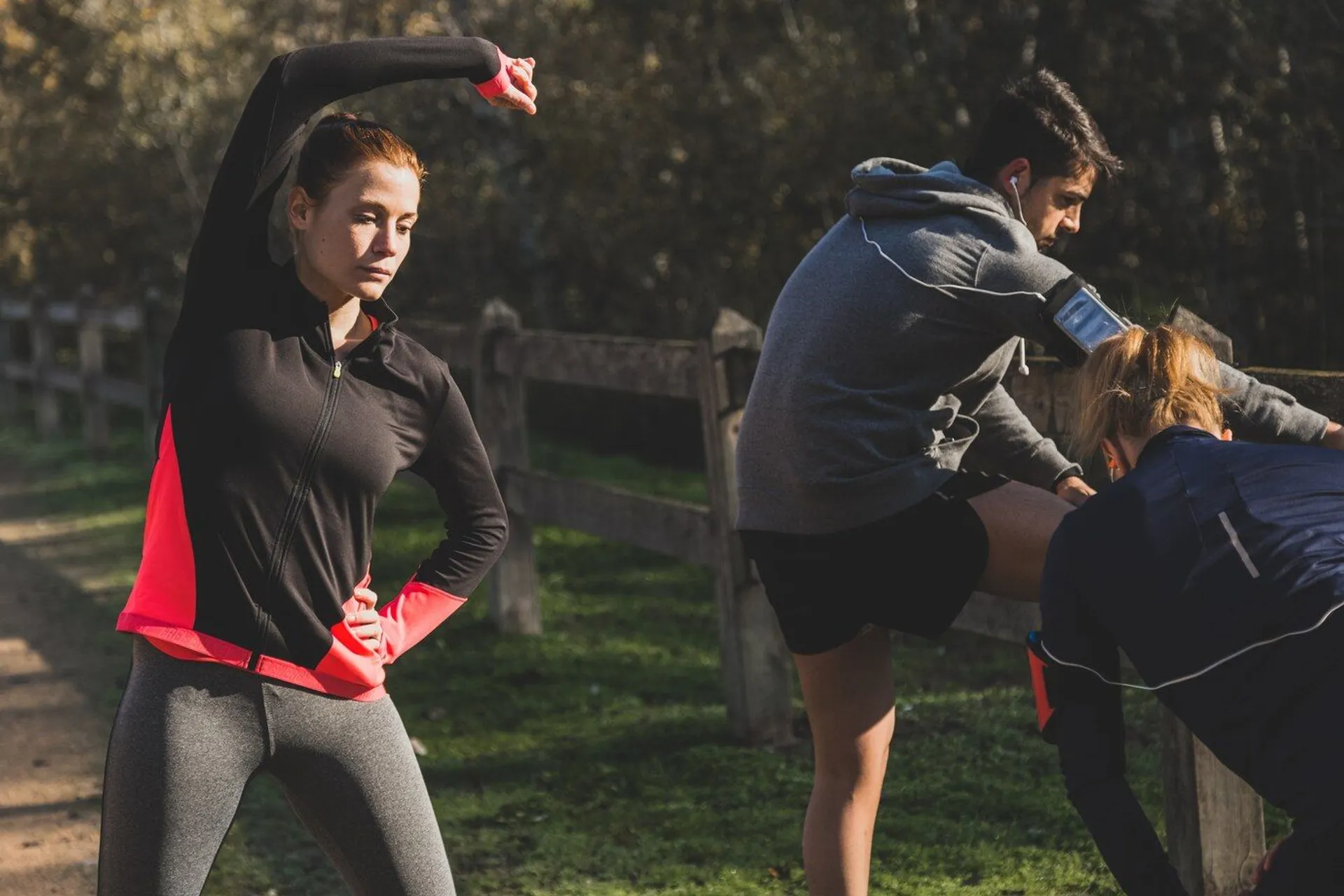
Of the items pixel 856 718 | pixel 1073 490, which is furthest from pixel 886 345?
pixel 856 718

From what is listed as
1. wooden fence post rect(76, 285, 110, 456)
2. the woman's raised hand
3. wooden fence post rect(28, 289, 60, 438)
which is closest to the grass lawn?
the woman's raised hand

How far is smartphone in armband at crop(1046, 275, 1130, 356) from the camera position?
10.2ft

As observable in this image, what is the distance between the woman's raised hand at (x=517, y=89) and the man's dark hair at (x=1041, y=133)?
1001 millimetres

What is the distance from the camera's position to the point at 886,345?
344 centimetres

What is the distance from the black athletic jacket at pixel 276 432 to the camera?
8.70 ft

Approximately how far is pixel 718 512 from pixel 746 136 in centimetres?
761

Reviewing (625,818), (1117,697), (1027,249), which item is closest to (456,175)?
(625,818)

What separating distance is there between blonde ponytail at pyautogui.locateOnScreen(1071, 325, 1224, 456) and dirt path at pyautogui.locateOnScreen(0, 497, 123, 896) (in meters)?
3.72

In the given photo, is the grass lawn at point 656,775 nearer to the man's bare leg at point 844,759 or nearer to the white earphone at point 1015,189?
the man's bare leg at point 844,759

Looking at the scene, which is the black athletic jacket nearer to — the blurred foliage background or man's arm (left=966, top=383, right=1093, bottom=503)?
man's arm (left=966, top=383, right=1093, bottom=503)

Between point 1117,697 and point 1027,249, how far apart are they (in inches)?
47.3

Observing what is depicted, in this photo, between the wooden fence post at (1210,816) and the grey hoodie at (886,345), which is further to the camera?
the wooden fence post at (1210,816)

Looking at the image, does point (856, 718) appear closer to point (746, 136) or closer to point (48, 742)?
point (48, 742)

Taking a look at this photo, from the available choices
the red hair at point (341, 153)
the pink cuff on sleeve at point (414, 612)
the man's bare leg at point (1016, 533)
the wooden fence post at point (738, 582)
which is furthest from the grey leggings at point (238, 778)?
the wooden fence post at point (738, 582)
